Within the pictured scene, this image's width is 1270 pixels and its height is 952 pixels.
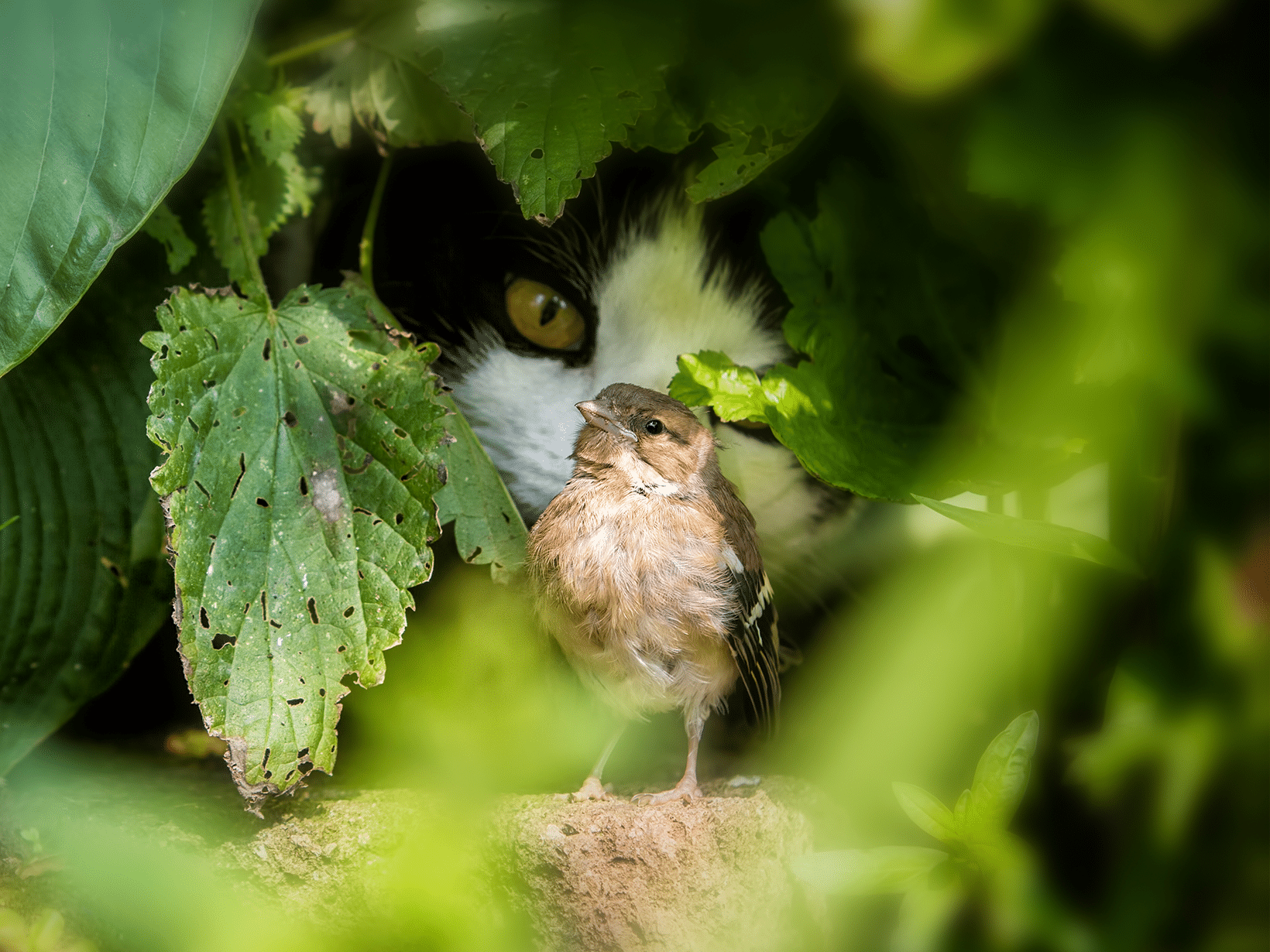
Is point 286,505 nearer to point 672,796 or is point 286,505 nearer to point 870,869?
point 672,796

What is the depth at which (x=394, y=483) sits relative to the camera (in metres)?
1.56

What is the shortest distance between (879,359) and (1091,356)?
523 mm

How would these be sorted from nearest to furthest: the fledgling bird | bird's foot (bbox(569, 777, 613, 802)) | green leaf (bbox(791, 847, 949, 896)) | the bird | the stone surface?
1. green leaf (bbox(791, 847, 949, 896))
2. the stone surface
3. the fledgling bird
4. bird's foot (bbox(569, 777, 613, 802))
5. the bird

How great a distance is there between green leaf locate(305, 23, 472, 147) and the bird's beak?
601mm

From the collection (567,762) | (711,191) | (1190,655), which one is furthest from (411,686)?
(1190,655)

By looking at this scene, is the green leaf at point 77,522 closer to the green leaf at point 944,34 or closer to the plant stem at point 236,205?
the plant stem at point 236,205

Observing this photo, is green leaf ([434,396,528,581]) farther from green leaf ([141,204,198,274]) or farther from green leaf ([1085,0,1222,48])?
green leaf ([1085,0,1222,48])

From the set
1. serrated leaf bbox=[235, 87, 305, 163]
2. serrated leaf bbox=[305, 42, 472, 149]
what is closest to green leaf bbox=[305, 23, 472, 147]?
serrated leaf bbox=[305, 42, 472, 149]

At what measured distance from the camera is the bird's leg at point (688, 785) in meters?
1.79

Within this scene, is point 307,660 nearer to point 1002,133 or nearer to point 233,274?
point 233,274

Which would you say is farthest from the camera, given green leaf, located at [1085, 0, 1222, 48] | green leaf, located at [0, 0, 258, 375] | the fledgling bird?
the fledgling bird

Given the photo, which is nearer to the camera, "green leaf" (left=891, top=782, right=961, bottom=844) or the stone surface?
"green leaf" (left=891, top=782, right=961, bottom=844)

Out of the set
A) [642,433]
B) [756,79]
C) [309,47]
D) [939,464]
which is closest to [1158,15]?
[756,79]

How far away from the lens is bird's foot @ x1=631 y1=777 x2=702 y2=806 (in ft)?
5.85
